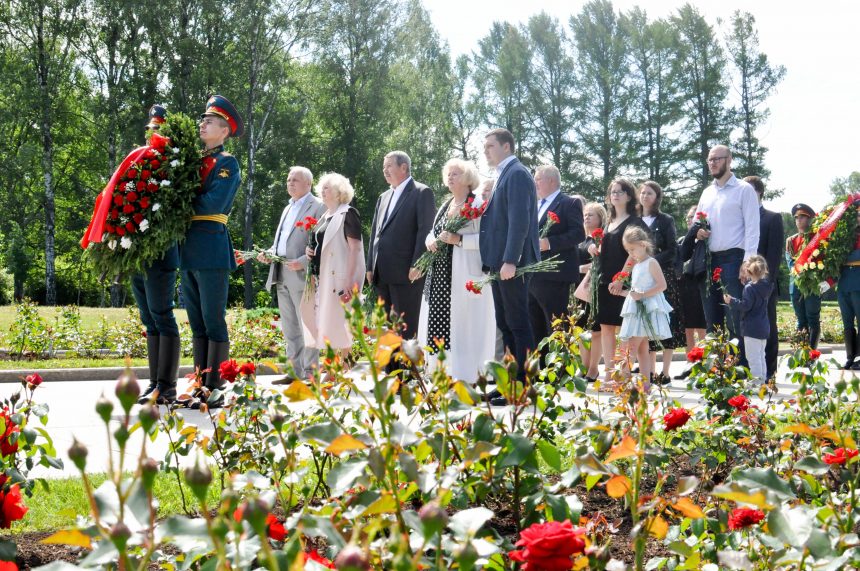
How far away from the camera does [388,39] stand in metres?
32.9

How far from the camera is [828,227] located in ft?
30.7

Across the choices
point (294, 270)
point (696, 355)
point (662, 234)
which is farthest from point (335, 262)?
point (696, 355)

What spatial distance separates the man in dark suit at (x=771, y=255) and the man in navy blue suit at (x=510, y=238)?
8.02 feet

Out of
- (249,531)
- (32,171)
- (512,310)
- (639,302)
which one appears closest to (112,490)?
(249,531)

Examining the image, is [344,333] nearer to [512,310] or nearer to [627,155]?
[512,310]

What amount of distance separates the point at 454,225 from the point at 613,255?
177 cm

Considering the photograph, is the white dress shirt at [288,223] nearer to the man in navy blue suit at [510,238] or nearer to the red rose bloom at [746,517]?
Result: the man in navy blue suit at [510,238]

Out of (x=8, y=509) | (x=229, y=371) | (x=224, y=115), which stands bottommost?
(x=8, y=509)

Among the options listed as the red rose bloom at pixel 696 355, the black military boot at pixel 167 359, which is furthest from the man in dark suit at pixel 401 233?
the red rose bloom at pixel 696 355

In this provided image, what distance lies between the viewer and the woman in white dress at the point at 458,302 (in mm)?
6656

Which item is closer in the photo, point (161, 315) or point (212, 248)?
point (212, 248)

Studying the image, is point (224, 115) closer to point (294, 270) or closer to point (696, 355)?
point (294, 270)

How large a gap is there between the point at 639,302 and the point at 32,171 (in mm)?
27584

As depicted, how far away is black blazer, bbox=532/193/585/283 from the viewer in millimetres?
7176
